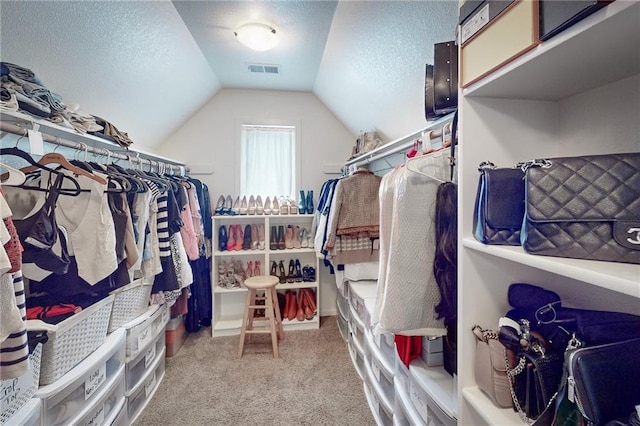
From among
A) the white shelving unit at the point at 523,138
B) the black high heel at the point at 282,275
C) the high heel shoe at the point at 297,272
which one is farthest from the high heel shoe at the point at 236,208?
the white shelving unit at the point at 523,138

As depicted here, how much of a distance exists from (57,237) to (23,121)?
0.47m

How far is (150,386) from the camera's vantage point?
183 cm

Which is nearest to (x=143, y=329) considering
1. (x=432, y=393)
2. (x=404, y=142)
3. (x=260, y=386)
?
(x=260, y=386)

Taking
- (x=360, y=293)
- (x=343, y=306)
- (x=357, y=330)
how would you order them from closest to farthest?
1. (x=360, y=293)
2. (x=357, y=330)
3. (x=343, y=306)

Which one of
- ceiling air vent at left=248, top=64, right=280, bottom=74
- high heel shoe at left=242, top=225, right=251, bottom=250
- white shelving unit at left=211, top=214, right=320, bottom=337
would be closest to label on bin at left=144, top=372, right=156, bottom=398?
white shelving unit at left=211, top=214, right=320, bottom=337

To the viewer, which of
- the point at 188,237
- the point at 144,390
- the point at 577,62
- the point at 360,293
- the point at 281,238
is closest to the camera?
the point at 577,62

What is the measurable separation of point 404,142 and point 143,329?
1961 mm

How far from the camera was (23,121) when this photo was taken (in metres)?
1.09

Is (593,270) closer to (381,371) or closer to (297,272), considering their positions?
(381,371)

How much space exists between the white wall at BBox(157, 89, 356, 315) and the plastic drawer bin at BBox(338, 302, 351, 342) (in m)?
0.41

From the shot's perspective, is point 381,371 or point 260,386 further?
point 260,386

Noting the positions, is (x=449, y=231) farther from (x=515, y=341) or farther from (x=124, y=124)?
(x=124, y=124)

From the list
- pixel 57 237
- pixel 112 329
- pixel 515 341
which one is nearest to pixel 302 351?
pixel 112 329

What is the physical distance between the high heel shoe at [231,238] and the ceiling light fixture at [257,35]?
1.70 metres
